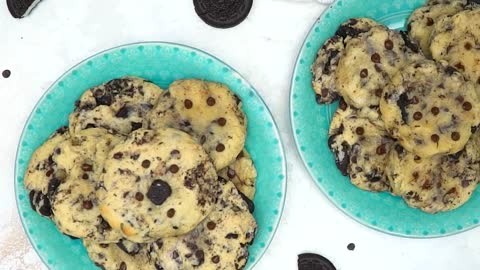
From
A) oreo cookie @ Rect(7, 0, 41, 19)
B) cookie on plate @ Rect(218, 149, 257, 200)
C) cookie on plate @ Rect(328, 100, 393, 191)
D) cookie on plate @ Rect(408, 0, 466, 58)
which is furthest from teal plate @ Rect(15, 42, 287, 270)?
cookie on plate @ Rect(408, 0, 466, 58)

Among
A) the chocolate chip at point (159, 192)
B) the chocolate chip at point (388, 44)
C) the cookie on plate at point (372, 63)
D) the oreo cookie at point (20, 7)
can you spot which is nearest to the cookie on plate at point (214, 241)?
the chocolate chip at point (159, 192)

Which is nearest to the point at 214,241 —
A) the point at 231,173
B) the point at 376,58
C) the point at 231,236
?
the point at 231,236

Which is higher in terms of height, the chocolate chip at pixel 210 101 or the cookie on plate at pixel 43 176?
the chocolate chip at pixel 210 101

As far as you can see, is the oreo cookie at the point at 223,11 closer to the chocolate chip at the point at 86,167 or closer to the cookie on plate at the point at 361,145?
the cookie on plate at the point at 361,145

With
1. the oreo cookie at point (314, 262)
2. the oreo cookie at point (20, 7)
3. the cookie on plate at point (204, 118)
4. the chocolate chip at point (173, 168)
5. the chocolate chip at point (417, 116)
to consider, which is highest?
the chocolate chip at point (417, 116)

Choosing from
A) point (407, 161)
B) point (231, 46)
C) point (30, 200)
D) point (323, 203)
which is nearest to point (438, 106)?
point (407, 161)

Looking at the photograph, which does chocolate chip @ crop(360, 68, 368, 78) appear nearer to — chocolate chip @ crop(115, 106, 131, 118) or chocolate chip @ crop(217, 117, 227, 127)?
chocolate chip @ crop(217, 117, 227, 127)
